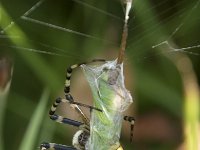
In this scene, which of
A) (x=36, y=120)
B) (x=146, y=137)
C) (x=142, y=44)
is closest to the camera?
(x=36, y=120)

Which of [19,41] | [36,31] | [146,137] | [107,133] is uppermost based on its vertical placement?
[36,31]

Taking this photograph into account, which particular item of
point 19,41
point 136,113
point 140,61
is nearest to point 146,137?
point 136,113

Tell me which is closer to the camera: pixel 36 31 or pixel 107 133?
pixel 107 133

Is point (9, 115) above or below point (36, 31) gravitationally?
below

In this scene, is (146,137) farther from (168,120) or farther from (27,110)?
(27,110)

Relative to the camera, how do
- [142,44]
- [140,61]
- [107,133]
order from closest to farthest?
[107,133] < [142,44] < [140,61]

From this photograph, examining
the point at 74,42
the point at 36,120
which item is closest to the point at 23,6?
the point at 74,42

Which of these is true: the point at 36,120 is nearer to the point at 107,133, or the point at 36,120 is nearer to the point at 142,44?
the point at 107,133
